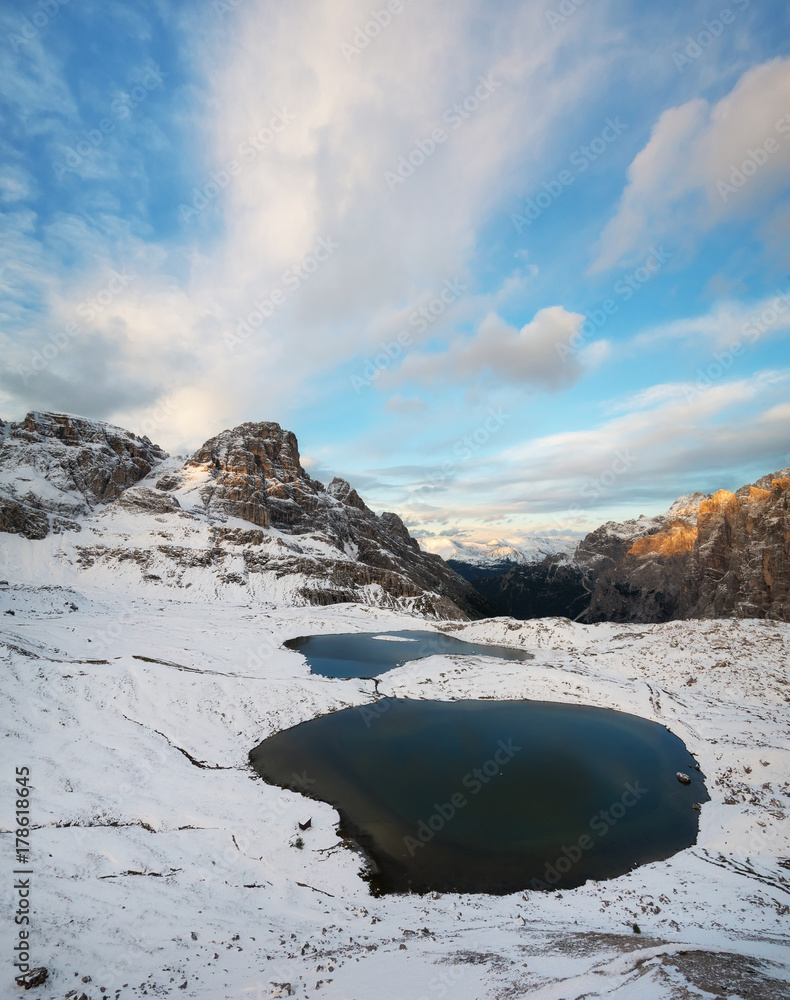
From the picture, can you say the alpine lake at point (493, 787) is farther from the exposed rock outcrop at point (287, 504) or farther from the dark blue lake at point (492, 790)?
the exposed rock outcrop at point (287, 504)

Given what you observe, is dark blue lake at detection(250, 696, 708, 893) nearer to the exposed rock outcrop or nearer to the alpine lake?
the alpine lake

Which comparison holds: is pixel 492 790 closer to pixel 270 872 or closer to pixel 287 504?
pixel 270 872

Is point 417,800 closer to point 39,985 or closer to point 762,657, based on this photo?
point 39,985

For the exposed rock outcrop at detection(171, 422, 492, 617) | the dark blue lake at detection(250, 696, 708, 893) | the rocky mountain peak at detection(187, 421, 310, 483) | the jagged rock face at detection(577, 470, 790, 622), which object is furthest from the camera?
the rocky mountain peak at detection(187, 421, 310, 483)

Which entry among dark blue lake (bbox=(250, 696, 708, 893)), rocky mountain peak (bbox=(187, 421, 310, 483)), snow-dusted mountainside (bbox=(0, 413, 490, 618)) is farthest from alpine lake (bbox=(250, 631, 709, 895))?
rocky mountain peak (bbox=(187, 421, 310, 483))

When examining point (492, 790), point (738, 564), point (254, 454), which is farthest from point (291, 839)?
point (254, 454)

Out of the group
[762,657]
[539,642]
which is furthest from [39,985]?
[539,642]

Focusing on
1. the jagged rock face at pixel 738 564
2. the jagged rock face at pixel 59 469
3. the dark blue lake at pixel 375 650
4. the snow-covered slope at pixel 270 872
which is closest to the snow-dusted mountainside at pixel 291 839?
the snow-covered slope at pixel 270 872
